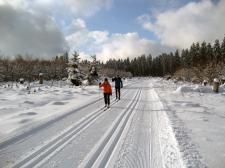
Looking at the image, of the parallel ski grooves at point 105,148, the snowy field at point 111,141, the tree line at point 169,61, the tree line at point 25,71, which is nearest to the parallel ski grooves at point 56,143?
the snowy field at point 111,141

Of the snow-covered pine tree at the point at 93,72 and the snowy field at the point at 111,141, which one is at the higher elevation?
the snow-covered pine tree at the point at 93,72

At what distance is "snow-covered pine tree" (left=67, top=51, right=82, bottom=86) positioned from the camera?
3753 cm

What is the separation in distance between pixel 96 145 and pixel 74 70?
31119 mm

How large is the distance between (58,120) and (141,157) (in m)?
5.54

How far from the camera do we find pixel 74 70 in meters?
37.7

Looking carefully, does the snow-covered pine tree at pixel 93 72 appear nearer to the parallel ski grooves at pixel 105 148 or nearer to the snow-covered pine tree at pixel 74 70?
the snow-covered pine tree at pixel 74 70

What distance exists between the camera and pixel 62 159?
20.2 ft

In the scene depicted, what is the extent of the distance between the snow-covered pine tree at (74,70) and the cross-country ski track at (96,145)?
27.1 meters

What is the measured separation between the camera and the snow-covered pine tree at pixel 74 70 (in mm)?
37531

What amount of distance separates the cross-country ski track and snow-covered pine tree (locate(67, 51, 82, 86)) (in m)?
27.1

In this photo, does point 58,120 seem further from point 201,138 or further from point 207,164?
point 207,164

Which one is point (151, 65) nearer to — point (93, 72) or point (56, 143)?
point (93, 72)

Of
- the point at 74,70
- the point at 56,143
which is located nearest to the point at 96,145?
the point at 56,143

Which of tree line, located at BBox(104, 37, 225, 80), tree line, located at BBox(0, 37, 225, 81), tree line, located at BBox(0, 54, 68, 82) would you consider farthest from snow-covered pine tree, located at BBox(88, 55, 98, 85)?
tree line, located at BBox(104, 37, 225, 80)
